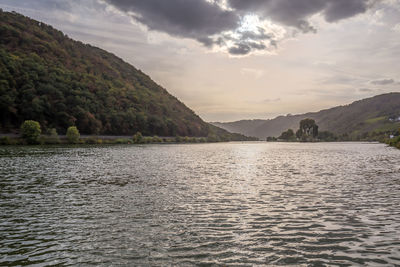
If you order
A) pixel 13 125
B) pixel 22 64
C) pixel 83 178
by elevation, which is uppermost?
pixel 22 64

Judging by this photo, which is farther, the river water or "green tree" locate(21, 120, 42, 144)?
"green tree" locate(21, 120, 42, 144)

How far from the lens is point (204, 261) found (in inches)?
440

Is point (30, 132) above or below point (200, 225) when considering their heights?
above

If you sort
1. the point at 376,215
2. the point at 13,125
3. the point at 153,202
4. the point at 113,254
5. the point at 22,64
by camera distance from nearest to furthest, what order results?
the point at 113,254 < the point at 376,215 < the point at 153,202 < the point at 13,125 < the point at 22,64

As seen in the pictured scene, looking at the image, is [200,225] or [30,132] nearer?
[200,225]

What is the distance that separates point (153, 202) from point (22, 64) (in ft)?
724

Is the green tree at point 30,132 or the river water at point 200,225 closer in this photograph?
→ the river water at point 200,225

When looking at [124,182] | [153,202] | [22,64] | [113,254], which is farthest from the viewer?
[22,64]

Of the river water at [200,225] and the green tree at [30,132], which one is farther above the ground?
the green tree at [30,132]

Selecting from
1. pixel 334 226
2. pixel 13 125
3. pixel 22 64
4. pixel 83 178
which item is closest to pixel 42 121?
pixel 13 125

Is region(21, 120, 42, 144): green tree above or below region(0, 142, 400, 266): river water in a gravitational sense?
above

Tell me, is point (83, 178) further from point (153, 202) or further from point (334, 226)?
point (334, 226)

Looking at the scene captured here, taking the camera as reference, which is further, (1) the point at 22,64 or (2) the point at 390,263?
(1) the point at 22,64

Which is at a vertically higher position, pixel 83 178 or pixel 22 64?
pixel 22 64
